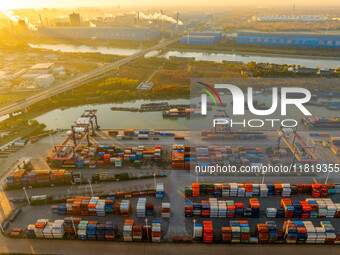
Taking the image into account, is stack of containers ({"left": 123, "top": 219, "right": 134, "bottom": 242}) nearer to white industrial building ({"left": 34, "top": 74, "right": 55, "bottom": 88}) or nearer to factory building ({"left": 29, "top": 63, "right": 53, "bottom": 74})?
white industrial building ({"left": 34, "top": 74, "right": 55, "bottom": 88})

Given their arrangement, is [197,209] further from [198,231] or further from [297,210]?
[297,210]

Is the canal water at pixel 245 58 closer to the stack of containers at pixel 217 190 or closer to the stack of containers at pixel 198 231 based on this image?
the stack of containers at pixel 217 190

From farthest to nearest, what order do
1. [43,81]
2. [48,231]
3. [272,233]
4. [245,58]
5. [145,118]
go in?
[245,58] → [43,81] → [145,118] → [48,231] → [272,233]

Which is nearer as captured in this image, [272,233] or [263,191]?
[272,233]

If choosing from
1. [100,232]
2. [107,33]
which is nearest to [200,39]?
[107,33]

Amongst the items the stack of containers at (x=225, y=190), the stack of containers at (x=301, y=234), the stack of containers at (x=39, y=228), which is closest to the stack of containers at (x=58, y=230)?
the stack of containers at (x=39, y=228)
